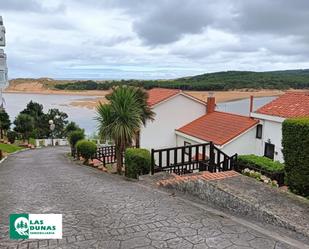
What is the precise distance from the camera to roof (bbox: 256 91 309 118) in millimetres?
17234

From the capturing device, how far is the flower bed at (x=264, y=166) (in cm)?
1341

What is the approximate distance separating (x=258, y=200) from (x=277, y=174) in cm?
767

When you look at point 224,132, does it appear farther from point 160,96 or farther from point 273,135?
point 160,96

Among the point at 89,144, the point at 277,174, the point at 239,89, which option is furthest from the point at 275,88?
the point at 277,174

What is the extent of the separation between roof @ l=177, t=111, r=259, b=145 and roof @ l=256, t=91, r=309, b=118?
46.2 inches

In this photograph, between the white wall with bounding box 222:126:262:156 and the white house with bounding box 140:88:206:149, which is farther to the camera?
the white house with bounding box 140:88:206:149

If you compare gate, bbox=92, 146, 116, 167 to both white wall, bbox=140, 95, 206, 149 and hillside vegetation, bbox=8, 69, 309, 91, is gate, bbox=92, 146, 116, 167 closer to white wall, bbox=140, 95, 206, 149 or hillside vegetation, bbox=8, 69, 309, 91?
white wall, bbox=140, 95, 206, 149

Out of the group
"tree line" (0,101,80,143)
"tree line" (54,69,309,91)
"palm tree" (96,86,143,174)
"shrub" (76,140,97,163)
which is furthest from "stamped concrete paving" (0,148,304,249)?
"tree line" (0,101,80,143)

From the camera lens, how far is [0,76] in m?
6.14

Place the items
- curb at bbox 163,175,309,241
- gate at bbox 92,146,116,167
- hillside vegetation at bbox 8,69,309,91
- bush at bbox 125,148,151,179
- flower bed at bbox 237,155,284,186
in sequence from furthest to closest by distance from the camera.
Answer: hillside vegetation at bbox 8,69,309,91 → gate at bbox 92,146,116,167 → flower bed at bbox 237,155,284,186 → bush at bbox 125,148,151,179 → curb at bbox 163,175,309,241

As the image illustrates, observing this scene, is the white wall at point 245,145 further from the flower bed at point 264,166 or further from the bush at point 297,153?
the bush at point 297,153

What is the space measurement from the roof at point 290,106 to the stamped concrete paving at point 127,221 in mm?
11107

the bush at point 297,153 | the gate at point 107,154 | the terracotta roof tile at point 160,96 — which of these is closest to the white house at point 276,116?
the terracotta roof tile at point 160,96

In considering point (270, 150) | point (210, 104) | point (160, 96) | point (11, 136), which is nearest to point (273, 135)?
point (270, 150)
